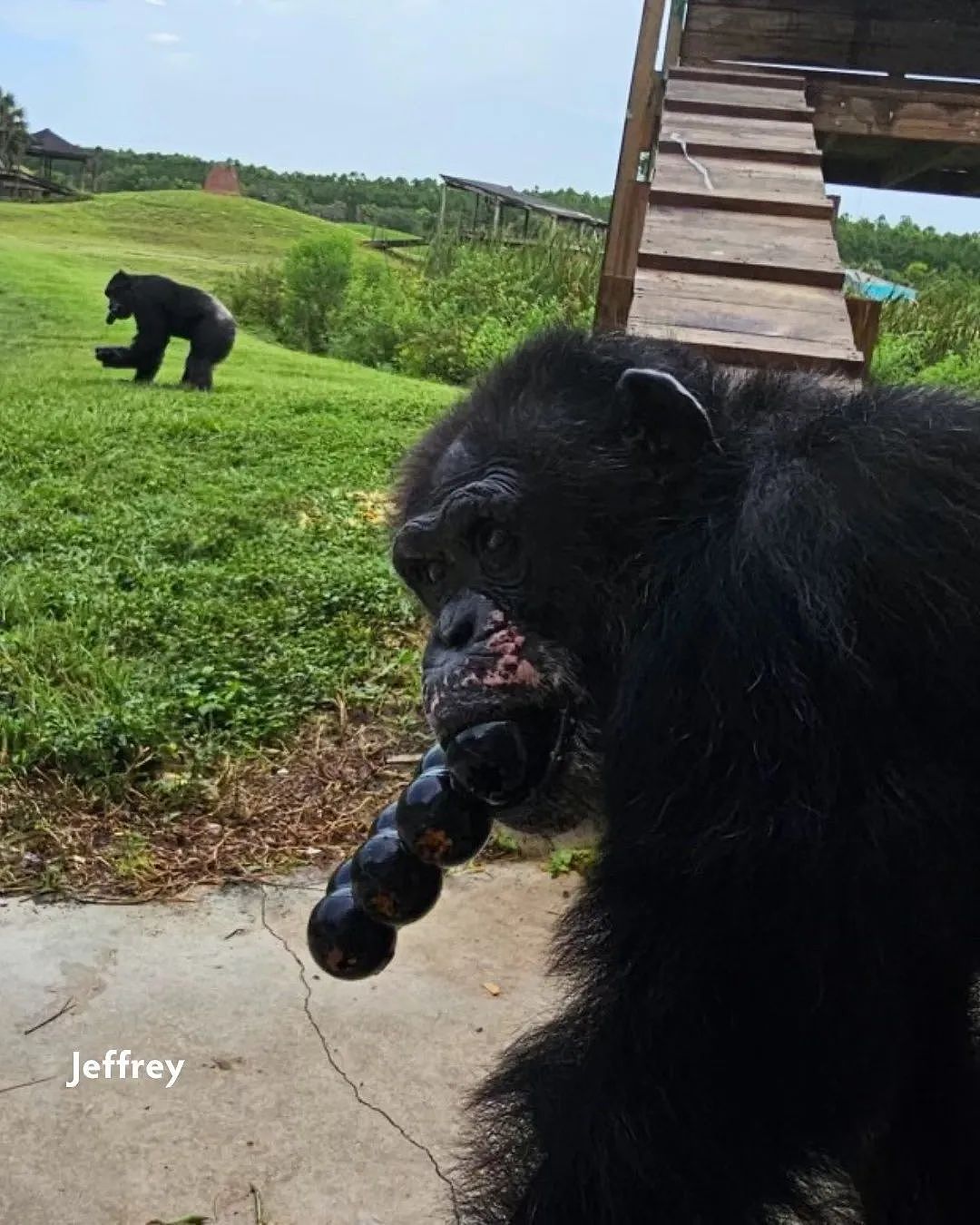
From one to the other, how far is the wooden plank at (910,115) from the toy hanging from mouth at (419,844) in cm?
597

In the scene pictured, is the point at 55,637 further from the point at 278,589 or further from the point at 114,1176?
the point at 114,1176

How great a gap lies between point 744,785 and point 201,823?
269cm

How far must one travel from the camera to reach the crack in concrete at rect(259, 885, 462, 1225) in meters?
2.86

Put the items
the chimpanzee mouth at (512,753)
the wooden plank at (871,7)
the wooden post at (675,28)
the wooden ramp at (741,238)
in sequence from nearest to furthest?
the chimpanzee mouth at (512,753) < the wooden ramp at (741,238) < the wooden post at (675,28) < the wooden plank at (871,7)

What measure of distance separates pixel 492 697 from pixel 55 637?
3.40 metres

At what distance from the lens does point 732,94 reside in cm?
680

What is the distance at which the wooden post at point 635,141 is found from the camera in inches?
256

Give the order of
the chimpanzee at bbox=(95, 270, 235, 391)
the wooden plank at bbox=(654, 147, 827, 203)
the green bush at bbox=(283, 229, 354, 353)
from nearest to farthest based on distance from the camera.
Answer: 1. the wooden plank at bbox=(654, 147, 827, 203)
2. the chimpanzee at bbox=(95, 270, 235, 391)
3. the green bush at bbox=(283, 229, 354, 353)

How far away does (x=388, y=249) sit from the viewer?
3097cm

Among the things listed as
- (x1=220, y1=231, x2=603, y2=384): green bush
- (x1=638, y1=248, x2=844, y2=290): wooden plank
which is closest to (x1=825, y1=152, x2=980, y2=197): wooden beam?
(x1=220, y1=231, x2=603, y2=384): green bush

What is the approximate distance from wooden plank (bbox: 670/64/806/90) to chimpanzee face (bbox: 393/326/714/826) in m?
5.10

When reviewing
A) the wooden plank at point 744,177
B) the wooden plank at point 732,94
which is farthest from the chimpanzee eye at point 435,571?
the wooden plank at point 732,94

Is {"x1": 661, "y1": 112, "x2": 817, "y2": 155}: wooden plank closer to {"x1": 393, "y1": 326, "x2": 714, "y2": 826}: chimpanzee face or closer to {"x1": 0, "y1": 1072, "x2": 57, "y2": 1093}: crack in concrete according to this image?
{"x1": 393, "y1": 326, "x2": 714, "y2": 826}: chimpanzee face

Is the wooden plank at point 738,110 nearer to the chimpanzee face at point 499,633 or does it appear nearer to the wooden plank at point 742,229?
the wooden plank at point 742,229
